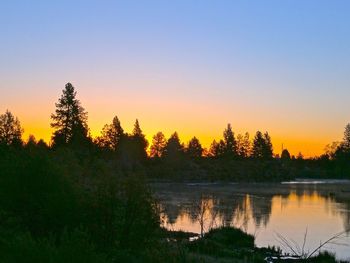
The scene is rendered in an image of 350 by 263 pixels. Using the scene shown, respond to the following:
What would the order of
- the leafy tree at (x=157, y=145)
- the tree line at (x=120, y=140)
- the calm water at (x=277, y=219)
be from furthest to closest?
the leafy tree at (x=157, y=145) → the tree line at (x=120, y=140) → the calm water at (x=277, y=219)

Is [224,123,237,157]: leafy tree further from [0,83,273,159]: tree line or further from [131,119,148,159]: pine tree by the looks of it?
[131,119,148,159]: pine tree

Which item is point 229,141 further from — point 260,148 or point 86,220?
point 86,220

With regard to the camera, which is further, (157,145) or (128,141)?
(157,145)

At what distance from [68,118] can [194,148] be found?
80.4 meters

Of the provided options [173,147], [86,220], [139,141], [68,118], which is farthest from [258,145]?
[86,220]

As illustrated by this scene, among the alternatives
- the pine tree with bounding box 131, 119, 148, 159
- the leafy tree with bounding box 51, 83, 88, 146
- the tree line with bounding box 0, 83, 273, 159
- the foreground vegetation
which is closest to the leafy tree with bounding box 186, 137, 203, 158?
the tree line with bounding box 0, 83, 273, 159

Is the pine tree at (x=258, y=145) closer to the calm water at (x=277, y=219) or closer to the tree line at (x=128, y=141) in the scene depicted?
the tree line at (x=128, y=141)

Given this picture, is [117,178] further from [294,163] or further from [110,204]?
[294,163]

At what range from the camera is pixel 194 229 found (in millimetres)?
35500

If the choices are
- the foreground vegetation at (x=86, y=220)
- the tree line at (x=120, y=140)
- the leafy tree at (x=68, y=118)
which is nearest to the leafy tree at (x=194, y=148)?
the tree line at (x=120, y=140)

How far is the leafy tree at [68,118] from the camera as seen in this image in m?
70.1

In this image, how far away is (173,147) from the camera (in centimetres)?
12494

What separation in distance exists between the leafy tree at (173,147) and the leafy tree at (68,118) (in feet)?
166

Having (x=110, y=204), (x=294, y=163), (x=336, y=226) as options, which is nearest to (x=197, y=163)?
(x=294, y=163)
